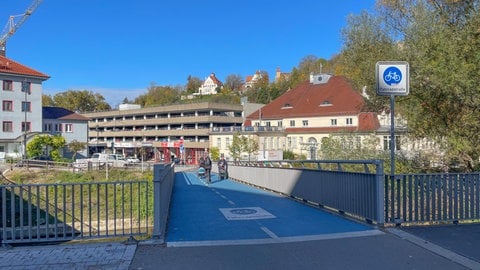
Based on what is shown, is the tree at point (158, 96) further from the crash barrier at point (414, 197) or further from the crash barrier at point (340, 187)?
the crash barrier at point (414, 197)

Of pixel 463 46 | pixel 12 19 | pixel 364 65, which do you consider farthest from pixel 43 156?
pixel 463 46

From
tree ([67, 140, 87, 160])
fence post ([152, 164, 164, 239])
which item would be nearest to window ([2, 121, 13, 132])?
tree ([67, 140, 87, 160])

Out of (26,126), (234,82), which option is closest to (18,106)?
(26,126)

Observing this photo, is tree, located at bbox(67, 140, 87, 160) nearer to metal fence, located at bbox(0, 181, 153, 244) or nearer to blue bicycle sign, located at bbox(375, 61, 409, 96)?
metal fence, located at bbox(0, 181, 153, 244)

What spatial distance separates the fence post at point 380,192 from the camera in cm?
812

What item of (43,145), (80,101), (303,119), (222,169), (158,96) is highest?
(158,96)

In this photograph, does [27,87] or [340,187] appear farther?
[27,87]

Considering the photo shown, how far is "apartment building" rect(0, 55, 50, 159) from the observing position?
226ft

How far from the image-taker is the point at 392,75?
8.85m

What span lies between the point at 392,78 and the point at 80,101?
129298 mm

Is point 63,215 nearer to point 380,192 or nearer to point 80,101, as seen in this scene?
point 380,192

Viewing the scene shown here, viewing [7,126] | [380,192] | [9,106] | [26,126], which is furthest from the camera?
[26,126]

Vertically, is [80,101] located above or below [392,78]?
above

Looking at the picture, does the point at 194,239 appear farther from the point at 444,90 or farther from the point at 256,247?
the point at 444,90
